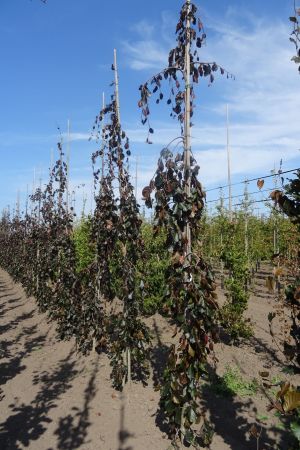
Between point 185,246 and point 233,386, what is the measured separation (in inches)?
128

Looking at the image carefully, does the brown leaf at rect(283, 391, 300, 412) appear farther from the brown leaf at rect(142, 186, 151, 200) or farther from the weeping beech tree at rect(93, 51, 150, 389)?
the weeping beech tree at rect(93, 51, 150, 389)

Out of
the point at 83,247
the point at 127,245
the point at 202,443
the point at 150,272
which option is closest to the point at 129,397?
the point at 202,443

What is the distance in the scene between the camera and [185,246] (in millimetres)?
3895

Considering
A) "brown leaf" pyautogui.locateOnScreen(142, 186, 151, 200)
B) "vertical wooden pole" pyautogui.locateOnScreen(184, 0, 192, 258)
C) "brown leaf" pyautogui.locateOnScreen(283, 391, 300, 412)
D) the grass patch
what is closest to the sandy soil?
the grass patch

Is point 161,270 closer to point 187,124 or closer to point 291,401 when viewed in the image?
point 187,124

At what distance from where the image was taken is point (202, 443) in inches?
175

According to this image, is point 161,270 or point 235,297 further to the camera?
point 161,270

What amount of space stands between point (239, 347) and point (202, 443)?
12.6 feet

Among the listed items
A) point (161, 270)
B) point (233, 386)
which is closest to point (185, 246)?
point (233, 386)

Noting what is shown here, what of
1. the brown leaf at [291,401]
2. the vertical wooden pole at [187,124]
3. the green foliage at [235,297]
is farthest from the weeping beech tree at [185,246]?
the green foliage at [235,297]

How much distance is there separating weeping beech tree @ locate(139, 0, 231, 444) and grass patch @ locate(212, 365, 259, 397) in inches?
78.5

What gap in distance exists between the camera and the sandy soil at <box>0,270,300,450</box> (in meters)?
4.61

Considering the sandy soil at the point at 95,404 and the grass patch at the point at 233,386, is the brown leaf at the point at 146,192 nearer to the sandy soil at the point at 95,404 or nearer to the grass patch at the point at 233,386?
the sandy soil at the point at 95,404

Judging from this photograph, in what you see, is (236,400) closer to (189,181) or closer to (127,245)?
(127,245)
